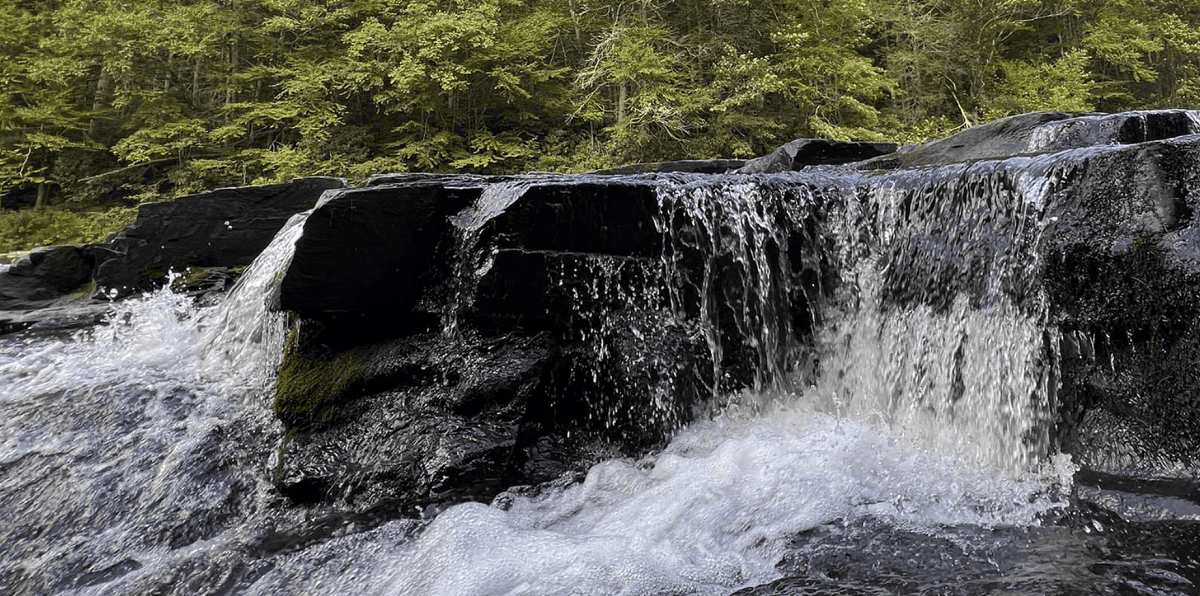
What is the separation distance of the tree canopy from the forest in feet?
0.16

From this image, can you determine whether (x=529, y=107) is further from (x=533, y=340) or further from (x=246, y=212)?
(x=533, y=340)

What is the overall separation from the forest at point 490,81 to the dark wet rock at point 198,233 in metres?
5.36

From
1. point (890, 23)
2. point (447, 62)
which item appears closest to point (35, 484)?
point (447, 62)

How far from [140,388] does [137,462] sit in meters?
0.96

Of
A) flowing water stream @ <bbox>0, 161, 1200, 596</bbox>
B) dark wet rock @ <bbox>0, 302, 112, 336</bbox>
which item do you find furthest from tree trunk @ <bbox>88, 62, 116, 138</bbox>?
flowing water stream @ <bbox>0, 161, 1200, 596</bbox>

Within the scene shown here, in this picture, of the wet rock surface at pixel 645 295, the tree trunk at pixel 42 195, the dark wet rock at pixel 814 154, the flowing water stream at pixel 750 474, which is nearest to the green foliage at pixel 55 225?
the tree trunk at pixel 42 195

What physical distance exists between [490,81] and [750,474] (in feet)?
37.6

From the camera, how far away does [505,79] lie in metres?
12.6

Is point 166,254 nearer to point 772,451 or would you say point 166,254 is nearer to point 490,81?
point 772,451

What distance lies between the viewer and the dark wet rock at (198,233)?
7.15m

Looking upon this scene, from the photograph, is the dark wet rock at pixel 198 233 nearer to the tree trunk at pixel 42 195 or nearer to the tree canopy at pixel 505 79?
the tree canopy at pixel 505 79

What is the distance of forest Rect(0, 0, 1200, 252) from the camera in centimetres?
1220

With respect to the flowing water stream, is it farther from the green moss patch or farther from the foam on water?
the green moss patch

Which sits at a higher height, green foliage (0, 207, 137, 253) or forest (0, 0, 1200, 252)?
forest (0, 0, 1200, 252)
